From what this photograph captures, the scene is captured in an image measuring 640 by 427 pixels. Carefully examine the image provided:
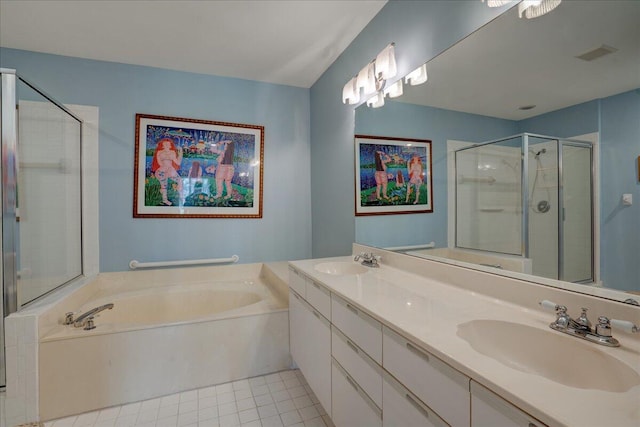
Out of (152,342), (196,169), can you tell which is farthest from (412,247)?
(196,169)

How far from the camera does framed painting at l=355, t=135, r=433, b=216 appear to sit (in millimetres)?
1581

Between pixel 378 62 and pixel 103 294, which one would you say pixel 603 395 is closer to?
pixel 378 62

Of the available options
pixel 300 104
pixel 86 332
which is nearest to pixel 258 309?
→ pixel 86 332

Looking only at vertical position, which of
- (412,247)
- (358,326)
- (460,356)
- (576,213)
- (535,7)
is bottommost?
(358,326)

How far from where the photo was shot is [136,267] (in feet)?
8.11

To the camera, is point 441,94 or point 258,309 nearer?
point 441,94

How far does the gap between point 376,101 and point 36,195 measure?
2.38 metres

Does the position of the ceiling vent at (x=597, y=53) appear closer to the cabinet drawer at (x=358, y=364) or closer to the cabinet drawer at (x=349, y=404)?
the cabinet drawer at (x=358, y=364)

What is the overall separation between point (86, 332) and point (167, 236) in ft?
3.32

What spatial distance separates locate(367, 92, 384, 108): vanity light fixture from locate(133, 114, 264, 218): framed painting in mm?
1311

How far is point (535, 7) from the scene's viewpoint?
38.8 inches

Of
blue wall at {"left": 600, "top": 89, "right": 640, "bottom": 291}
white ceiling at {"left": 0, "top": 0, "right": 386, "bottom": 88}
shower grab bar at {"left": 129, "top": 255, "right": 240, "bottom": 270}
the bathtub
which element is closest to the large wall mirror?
blue wall at {"left": 600, "top": 89, "right": 640, "bottom": 291}

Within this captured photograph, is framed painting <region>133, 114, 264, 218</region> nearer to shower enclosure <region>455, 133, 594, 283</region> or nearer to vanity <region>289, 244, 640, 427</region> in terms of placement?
vanity <region>289, 244, 640, 427</region>

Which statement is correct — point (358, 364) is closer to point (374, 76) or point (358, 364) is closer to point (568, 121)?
point (568, 121)
